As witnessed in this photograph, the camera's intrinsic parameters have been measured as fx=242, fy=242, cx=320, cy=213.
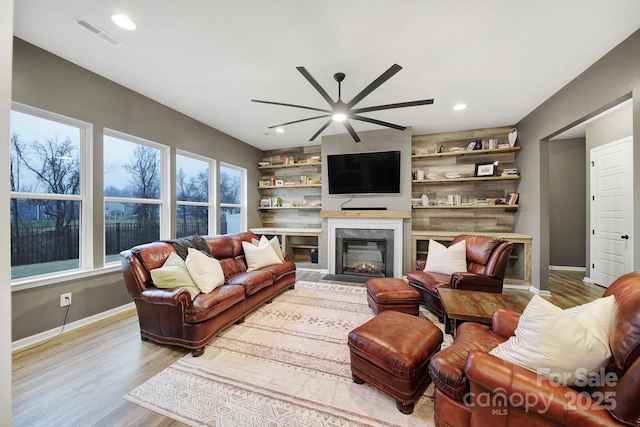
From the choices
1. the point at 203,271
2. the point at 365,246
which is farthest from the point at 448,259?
the point at 203,271

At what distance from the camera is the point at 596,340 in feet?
3.38

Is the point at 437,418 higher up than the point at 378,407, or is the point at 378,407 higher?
the point at 437,418

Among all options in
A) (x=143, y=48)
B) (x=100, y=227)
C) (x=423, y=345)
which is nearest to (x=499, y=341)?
(x=423, y=345)

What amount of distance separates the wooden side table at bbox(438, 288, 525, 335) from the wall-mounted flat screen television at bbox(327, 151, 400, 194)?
8.46 feet

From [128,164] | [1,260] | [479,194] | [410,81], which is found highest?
[410,81]

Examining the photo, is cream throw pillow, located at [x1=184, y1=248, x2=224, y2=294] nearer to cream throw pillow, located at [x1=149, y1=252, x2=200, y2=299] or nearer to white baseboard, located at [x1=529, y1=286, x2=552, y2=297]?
cream throw pillow, located at [x1=149, y1=252, x2=200, y2=299]

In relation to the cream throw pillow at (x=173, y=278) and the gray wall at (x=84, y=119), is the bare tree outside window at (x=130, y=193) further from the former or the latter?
the cream throw pillow at (x=173, y=278)

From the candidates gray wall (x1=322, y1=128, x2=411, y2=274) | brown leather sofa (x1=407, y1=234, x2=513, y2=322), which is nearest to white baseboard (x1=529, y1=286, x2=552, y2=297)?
brown leather sofa (x1=407, y1=234, x2=513, y2=322)

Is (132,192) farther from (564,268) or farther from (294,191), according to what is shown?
(564,268)

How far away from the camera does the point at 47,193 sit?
101 inches

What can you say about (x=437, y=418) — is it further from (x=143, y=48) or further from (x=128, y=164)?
(x=128, y=164)

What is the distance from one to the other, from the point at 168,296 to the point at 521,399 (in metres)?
2.48

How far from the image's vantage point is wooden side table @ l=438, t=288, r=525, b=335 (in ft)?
6.47

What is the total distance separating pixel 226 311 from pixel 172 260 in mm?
786
